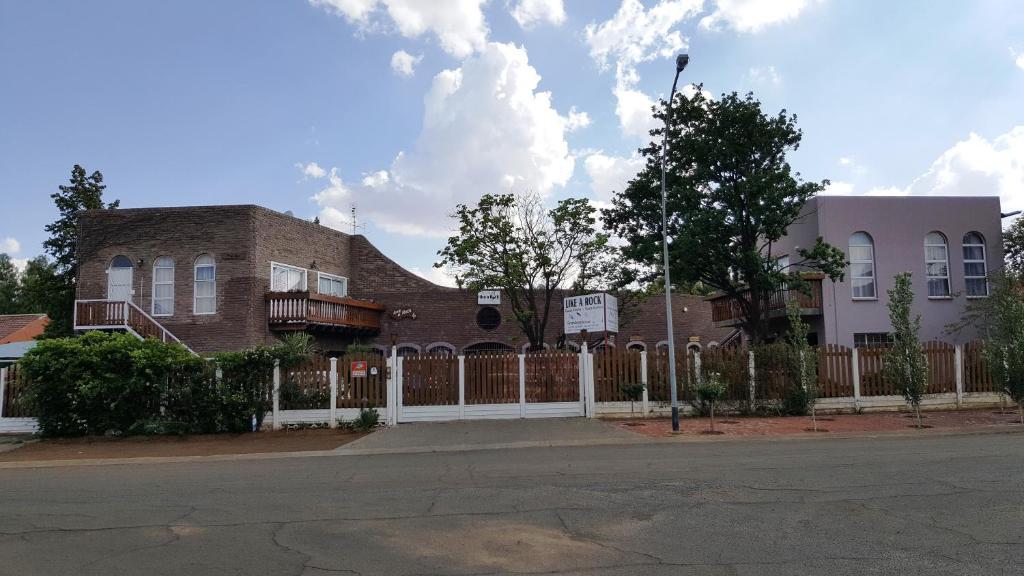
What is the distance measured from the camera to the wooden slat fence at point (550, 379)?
698 inches

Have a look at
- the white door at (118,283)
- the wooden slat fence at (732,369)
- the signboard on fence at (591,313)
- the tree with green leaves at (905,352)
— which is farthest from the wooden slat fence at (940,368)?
the white door at (118,283)

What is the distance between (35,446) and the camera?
14.7 metres

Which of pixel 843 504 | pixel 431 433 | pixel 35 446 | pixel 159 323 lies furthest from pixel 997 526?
pixel 159 323

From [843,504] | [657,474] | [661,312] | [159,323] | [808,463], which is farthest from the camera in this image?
[661,312]

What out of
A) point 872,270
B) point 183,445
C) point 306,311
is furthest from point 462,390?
point 872,270

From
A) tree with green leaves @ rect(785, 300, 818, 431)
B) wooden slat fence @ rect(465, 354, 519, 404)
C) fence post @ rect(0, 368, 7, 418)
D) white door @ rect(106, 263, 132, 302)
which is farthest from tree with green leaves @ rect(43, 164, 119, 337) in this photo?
tree with green leaves @ rect(785, 300, 818, 431)

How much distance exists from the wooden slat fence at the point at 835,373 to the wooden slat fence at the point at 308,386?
43.6 feet

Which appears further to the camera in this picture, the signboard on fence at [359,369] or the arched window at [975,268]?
the arched window at [975,268]

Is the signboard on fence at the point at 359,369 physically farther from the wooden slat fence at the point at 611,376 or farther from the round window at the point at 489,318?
the round window at the point at 489,318

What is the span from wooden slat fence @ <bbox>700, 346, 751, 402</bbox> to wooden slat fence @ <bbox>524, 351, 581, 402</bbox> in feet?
11.8

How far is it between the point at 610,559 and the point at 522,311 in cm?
2030

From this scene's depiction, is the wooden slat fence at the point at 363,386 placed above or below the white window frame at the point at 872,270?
below

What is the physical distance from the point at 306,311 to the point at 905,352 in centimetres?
1940

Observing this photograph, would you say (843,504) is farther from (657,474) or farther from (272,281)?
(272,281)
